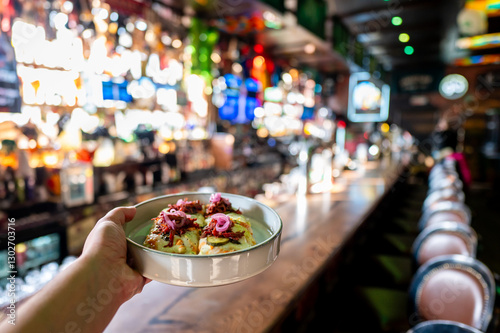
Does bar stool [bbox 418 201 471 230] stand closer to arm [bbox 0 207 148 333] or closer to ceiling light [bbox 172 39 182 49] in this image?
arm [bbox 0 207 148 333]

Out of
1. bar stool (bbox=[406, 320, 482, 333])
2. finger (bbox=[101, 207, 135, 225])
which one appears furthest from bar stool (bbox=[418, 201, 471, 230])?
finger (bbox=[101, 207, 135, 225])

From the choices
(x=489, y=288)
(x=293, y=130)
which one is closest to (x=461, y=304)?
Answer: (x=489, y=288)


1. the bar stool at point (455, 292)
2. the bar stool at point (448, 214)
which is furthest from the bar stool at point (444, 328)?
the bar stool at point (448, 214)

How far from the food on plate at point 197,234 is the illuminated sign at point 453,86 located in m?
10.7

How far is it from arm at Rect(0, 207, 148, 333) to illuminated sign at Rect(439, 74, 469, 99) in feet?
35.8

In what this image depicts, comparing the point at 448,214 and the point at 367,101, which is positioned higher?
the point at 367,101

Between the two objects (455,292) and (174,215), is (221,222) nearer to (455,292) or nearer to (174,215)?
(174,215)

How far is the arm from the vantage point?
1.92 feet

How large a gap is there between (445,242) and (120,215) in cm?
182

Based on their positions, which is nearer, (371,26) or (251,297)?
(251,297)

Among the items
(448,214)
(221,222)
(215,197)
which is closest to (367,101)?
(448,214)

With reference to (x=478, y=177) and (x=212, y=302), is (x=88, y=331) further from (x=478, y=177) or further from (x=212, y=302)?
(x=478, y=177)

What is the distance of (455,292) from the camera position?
138cm

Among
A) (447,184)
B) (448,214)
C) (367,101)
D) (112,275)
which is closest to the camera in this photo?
(112,275)
